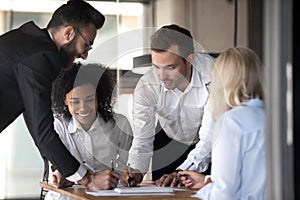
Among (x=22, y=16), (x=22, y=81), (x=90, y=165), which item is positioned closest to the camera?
(x=22, y=81)

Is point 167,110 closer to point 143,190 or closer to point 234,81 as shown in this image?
point 143,190

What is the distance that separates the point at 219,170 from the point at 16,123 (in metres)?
2.91

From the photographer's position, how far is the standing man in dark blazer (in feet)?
8.18

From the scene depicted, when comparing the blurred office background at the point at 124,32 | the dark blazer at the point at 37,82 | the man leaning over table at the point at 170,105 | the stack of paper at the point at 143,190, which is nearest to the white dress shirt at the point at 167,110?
the man leaning over table at the point at 170,105

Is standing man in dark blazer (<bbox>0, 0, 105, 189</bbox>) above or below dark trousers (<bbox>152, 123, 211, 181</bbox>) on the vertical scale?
above

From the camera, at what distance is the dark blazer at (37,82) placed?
8.16ft

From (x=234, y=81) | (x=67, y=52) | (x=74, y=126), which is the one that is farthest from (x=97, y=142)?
(x=234, y=81)

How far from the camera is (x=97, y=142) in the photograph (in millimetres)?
3012

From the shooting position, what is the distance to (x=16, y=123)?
4770 mm

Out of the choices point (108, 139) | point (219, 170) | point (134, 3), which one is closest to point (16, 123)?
point (134, 3)

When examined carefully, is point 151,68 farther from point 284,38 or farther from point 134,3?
point 284,38

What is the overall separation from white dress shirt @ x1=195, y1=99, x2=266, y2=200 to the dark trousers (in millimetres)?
1006

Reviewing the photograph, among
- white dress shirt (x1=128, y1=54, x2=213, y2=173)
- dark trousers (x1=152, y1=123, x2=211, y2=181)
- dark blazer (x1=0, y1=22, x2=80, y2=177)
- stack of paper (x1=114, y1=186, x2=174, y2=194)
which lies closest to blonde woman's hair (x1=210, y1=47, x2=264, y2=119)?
stack of paper (x1=114, y1=186, x2=174, y2=194)

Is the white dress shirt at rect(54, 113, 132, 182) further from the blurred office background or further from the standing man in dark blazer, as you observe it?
the blurred office background
